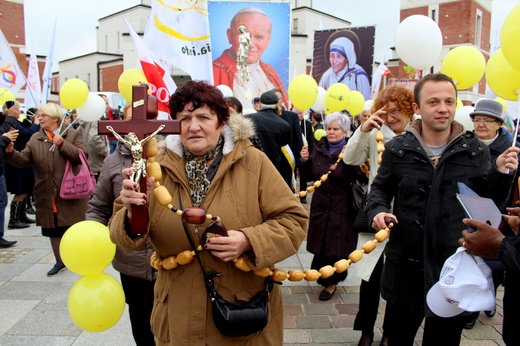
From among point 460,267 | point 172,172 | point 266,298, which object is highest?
point 172,172

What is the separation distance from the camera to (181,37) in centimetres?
505

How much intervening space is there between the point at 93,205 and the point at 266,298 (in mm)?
1491

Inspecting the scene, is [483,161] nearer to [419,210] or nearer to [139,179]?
[419,210]

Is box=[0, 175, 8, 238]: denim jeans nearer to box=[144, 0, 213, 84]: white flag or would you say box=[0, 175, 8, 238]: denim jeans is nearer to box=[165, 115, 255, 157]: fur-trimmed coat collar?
box=[144, 0, 213, 84]: white flag

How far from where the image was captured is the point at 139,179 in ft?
6.31

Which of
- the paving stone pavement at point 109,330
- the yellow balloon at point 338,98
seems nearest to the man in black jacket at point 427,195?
the paving stone pavement at point 109,330

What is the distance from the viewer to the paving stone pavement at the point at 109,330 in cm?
392

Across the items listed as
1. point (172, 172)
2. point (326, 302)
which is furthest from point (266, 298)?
point (326, 302)

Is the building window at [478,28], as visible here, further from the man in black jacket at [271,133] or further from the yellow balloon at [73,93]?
the yellow balloon at [73,93]

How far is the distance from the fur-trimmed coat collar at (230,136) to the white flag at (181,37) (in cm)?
272

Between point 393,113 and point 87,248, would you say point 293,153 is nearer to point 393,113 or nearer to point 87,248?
point 393,113

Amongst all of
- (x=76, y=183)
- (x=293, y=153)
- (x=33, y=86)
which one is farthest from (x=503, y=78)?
(x=33, y=86)

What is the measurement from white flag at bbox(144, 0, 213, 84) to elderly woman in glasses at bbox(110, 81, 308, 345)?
2811mm

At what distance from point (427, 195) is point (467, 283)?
0.62 metres
